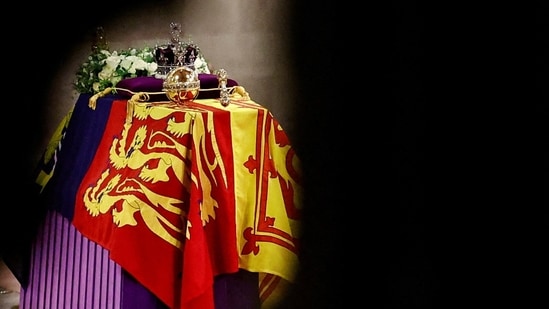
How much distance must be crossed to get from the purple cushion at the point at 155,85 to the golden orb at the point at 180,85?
5.3 inches

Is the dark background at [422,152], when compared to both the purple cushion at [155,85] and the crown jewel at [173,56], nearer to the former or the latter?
the purple cushion at [155,85]

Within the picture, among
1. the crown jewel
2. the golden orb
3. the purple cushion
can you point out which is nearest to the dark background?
the golden orb

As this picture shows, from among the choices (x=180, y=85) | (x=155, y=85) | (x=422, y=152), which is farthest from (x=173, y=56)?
(x=422, y=152)

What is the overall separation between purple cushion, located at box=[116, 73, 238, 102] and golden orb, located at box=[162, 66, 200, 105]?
0.13 meters

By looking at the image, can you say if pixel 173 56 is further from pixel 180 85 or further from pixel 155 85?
pixel 180 85

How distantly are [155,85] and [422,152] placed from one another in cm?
156

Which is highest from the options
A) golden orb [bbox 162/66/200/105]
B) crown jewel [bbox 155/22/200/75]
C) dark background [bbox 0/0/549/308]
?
crown jewel [bbox 155/22/200/75]

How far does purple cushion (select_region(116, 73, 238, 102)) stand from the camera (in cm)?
176

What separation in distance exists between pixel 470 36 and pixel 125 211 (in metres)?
1.27

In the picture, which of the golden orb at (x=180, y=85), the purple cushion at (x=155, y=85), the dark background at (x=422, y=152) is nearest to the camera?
the dark background at (x=422, y=152)

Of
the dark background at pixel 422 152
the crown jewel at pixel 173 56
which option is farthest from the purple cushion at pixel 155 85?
the dark background at pixel 422 152

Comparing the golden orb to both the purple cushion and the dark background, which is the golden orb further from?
the dark background

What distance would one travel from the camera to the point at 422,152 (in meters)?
0.28

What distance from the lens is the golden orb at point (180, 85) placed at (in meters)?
1.62
